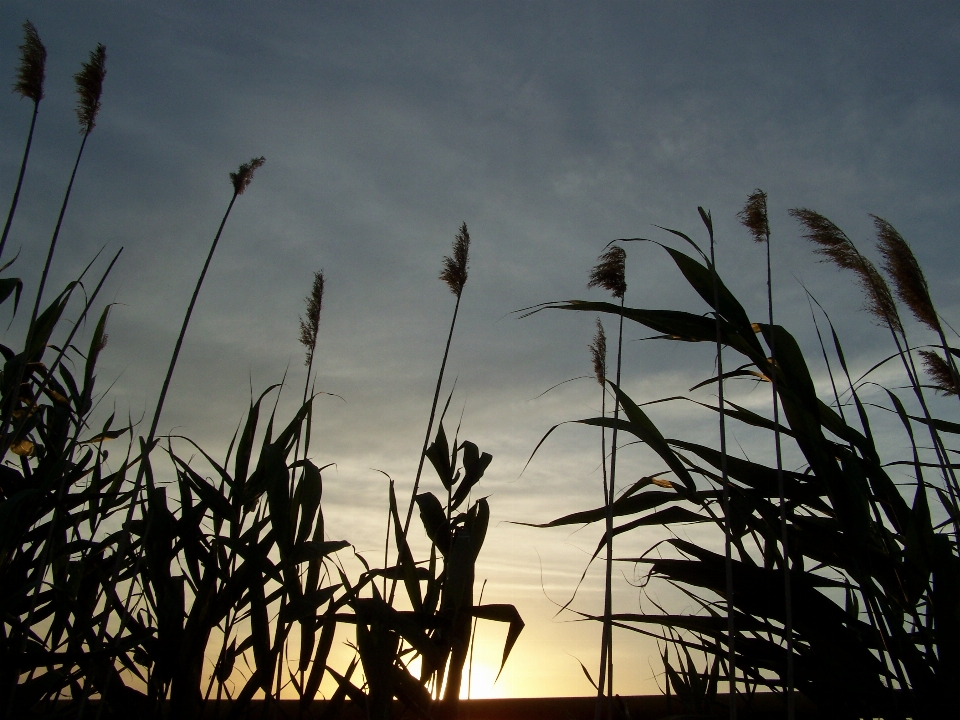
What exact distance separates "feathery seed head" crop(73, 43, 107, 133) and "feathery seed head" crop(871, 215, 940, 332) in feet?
7.45

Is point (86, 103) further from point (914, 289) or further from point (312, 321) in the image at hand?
point (914, 289)

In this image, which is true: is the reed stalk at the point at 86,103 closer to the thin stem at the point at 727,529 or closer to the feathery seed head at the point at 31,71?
the feathery seed head at the point at 31,71

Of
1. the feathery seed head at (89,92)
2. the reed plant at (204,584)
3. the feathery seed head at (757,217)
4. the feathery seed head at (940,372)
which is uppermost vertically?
the feathery seed head at (89,92)

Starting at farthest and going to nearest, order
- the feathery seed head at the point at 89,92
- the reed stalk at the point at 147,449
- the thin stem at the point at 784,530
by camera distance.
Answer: the feathery seed head at the point at 89,92, the reed stalk at the point at 147,449, the thin stem at the point at 784,530

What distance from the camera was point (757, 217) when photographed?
165 cm

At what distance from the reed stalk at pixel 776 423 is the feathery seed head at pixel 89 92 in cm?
191

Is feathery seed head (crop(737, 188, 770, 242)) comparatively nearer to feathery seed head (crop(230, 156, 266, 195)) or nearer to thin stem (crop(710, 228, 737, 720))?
thin stem (crop(710, 228, 737, 720))

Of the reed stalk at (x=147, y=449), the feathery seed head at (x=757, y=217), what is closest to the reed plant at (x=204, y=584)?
the reed stalk at (x=147, y=449)

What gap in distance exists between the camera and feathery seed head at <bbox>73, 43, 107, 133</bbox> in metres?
1.97

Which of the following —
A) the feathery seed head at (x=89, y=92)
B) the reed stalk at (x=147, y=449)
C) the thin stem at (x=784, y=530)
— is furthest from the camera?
the feathery seed head at (x=89, y=92)

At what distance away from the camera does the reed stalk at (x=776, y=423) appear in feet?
3.59

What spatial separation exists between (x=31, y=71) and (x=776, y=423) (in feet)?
7.49

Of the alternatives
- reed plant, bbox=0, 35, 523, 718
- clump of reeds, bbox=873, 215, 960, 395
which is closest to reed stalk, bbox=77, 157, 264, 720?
reed plant, bbox=0, 35, 523, 718

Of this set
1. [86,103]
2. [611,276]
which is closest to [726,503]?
[611,276]
